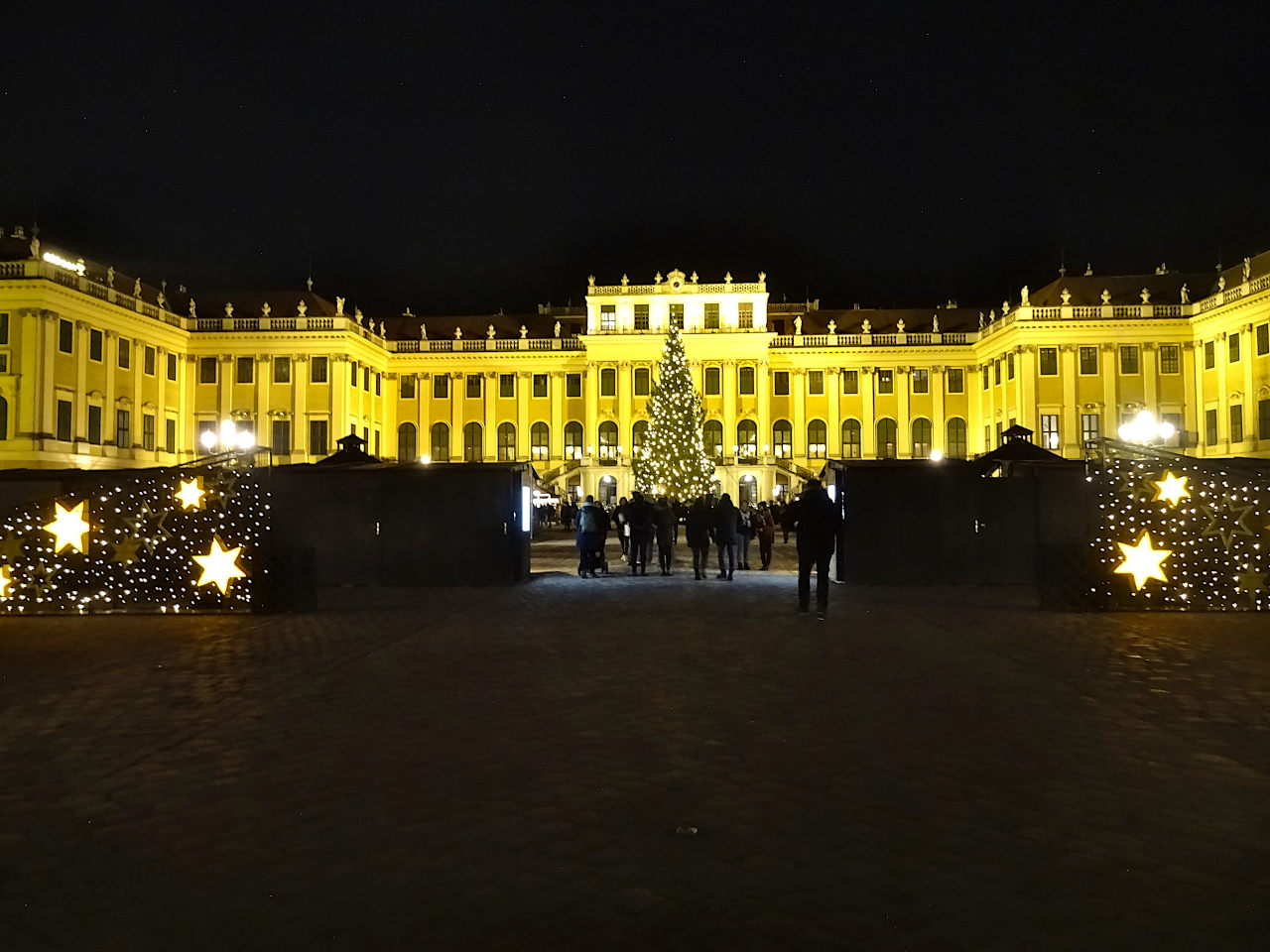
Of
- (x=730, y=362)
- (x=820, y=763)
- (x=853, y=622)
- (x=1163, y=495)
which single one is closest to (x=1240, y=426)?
(x=730, y=362)

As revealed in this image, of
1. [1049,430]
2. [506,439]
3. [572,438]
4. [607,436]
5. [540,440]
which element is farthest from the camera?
[506,439]

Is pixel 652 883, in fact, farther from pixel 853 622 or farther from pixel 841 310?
pixel 841 310

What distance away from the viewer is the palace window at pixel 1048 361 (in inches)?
2183

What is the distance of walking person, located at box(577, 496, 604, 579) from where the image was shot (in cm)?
1946

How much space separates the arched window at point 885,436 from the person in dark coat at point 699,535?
152ft

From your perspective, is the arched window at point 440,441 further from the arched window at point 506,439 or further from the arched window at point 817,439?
the arched window at point 817,439

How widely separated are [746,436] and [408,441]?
69.5 feet

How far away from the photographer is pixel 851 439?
6425cm

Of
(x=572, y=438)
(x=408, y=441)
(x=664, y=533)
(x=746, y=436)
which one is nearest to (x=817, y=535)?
(x=664, y=533)

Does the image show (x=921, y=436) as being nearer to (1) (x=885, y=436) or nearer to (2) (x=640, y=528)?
(1) (x=885, y=436)

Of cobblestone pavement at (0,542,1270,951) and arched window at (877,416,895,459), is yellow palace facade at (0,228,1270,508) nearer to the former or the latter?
arched window at (877,416,895,459)

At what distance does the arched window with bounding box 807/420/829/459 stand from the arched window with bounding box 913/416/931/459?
5.27 m

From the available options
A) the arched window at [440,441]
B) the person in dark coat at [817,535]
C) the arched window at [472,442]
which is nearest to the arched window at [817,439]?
the arched window at [472,442]

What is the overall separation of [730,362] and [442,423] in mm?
18334
